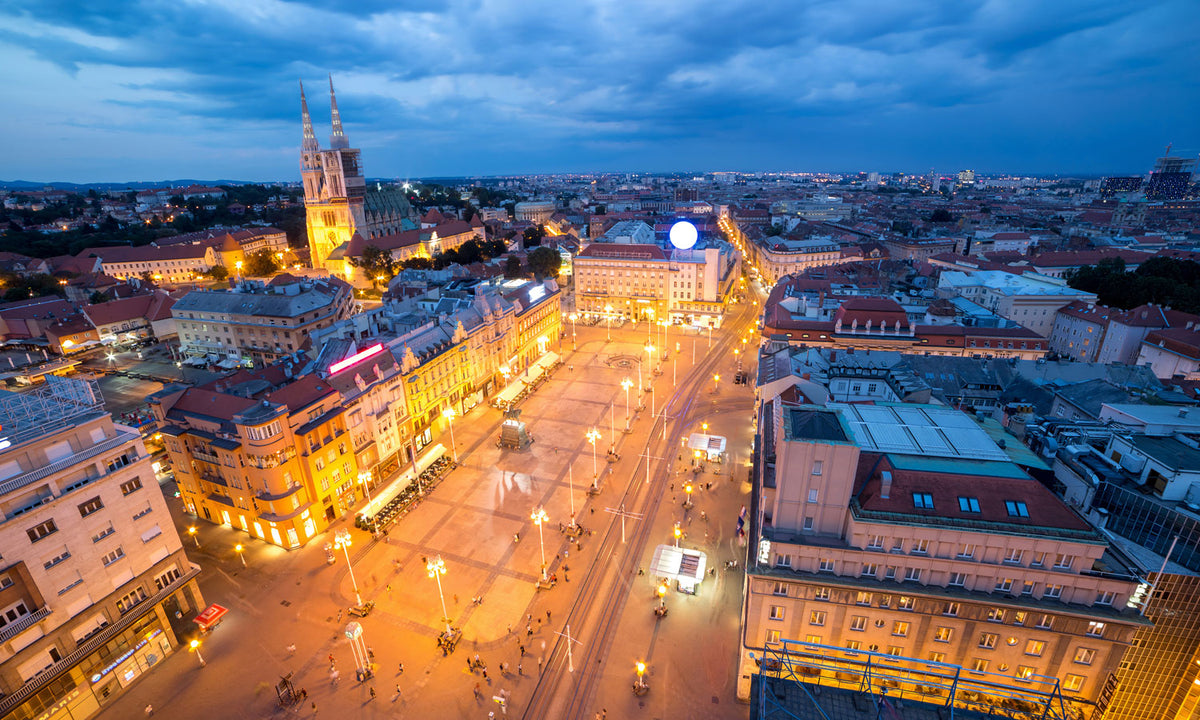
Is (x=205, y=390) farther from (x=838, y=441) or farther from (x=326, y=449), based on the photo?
(x=838, y=441)

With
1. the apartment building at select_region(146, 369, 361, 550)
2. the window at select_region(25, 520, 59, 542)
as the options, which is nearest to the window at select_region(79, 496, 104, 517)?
the window at select_region(25, 520, 59, 542)

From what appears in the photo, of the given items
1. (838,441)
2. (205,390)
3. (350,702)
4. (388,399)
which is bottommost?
(350,702)

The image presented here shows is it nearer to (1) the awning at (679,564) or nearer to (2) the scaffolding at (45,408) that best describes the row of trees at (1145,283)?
(1) the awning at (679,564)

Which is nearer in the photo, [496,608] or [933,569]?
[933,569]

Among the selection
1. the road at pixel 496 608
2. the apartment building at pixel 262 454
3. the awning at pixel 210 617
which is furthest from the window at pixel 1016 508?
the awning at pixel 210 617

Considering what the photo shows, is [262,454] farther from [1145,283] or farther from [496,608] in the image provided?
[1145,283]

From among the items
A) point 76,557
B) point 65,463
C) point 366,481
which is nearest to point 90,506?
point 76,557

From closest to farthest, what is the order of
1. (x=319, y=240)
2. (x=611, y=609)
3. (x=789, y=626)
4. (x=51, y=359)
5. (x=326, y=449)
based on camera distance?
(x=789, y=626), (x=611, y=609), (x=326, y=449), (x=51, y=359), (x=319, y=240)

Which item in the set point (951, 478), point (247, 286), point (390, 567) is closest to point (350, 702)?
point (390, 567)
